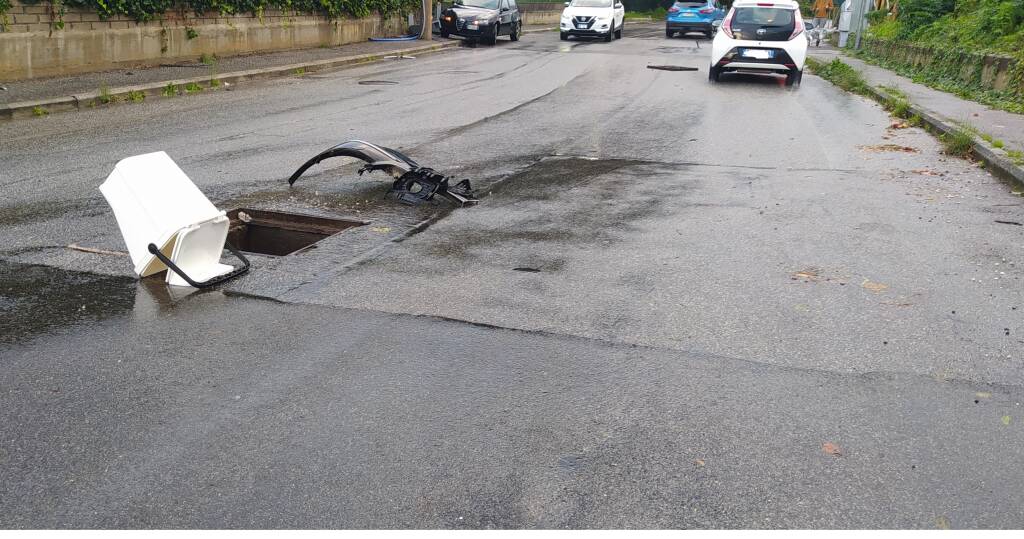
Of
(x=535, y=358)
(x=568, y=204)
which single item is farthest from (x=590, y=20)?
(x=535, y=358)

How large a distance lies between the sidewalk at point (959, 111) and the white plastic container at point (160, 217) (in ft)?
29.9

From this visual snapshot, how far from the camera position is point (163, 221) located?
542 cm

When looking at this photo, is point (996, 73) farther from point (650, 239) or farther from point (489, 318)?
point (489, 318)

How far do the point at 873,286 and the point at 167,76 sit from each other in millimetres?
14411

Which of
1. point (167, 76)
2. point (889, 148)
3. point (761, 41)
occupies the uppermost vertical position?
point (761, 41)

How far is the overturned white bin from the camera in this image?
5.40 metres

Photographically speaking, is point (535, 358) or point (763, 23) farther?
point (763, 23)

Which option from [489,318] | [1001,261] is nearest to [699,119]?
[1001,261]

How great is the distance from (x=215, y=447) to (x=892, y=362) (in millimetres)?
3276

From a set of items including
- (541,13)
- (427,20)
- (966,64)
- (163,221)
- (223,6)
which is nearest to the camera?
(163,221)

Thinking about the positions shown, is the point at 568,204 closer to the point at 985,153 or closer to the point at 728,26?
the point at 985,153

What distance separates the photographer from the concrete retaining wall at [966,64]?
51.1 ft

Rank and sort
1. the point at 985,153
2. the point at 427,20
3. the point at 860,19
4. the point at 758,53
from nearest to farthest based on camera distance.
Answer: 1. the point at 985,153
2. the point at 758,53
3. the point at 860,19
4. the point at 427,20

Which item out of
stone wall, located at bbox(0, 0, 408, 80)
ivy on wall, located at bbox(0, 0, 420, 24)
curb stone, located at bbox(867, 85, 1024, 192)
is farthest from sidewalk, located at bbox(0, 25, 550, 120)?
curb stone, located at bbox(867, 85, 1024, 192)
